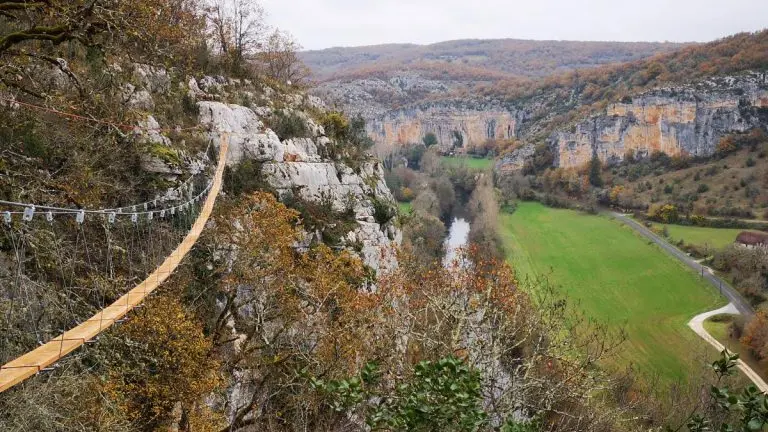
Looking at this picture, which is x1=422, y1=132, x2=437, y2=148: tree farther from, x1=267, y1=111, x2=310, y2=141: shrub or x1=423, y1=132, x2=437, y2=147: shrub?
x1=267, y1=111, x2=310, y2=141: shrub

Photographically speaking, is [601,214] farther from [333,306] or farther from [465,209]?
[333,306]

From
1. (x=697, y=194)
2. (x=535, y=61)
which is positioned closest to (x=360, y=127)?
Result: (x=697, y=194)

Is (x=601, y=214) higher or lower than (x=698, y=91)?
lower

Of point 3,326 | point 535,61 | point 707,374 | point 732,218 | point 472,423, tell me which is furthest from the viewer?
point 535,61

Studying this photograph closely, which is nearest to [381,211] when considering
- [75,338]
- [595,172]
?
[75,338]

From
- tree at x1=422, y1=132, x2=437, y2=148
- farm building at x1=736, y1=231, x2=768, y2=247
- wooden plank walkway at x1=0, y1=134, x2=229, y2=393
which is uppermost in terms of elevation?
wooden plank walkway at x1=0, y1=134, x2=229, y2=393

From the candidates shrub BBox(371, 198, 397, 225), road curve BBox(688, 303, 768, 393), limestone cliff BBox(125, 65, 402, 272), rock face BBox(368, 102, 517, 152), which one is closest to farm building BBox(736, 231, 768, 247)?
road curve BBox(688, 303, 768, 393)

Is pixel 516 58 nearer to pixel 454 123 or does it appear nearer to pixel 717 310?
pixel 454 123
